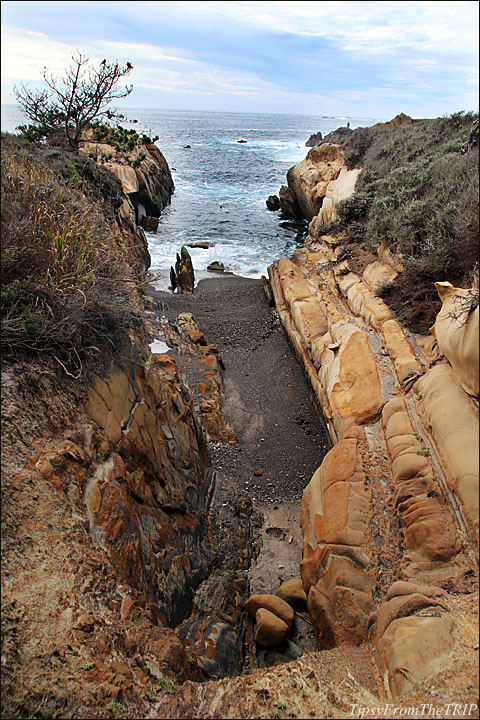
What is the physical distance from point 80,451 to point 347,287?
7.68 metres

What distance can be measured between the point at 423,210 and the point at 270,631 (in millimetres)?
8431

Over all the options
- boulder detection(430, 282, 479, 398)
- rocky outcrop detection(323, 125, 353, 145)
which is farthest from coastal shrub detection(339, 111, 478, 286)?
rocky outcrop detection(323, 125, 353, 145)

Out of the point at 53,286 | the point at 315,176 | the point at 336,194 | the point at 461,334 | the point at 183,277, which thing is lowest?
the point at 183,277

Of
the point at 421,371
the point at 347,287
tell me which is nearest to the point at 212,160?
the point at 347,287

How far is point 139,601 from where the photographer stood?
136 inches

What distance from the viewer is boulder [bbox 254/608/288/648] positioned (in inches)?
179

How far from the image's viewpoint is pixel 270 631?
455 centimetres

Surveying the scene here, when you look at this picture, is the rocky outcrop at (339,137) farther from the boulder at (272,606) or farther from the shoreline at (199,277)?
the boulder at (272,606)

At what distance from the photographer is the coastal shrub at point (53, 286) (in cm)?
388

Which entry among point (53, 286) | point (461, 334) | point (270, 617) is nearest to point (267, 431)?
point (270, 617)

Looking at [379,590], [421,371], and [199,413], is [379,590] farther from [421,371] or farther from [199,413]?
[199,413]

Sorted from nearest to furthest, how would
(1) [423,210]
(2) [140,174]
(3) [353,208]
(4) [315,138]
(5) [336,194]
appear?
(1) [423,210] < (3) [353,208] < (5) [336,194] < (2) [140,174] < (4) [315,138]

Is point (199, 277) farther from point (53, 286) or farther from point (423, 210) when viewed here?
point (53, 286)

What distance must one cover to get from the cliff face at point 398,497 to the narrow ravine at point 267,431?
742 mm
